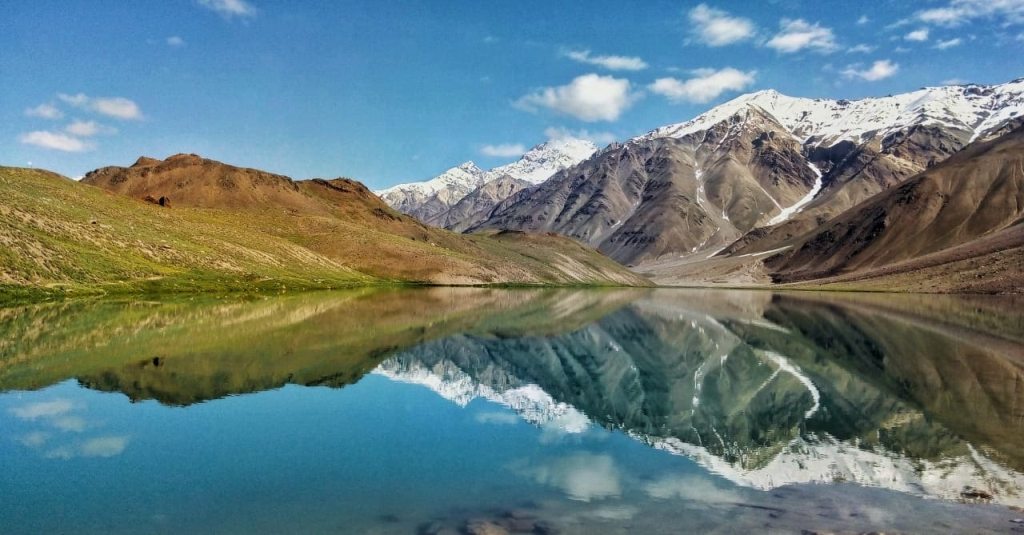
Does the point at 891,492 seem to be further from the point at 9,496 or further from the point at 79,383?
the point at 79,383

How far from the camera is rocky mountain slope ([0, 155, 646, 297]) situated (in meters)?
75.0

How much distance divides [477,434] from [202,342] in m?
25.2

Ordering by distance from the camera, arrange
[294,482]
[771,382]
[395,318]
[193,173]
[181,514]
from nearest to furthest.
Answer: [181,514] < [294,482] < [771,382] < [395,318] < [193,173]

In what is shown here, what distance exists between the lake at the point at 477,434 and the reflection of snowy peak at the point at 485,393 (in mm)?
197

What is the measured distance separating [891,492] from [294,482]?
1647 cm

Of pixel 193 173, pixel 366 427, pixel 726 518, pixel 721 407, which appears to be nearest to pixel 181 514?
pixel 366 427

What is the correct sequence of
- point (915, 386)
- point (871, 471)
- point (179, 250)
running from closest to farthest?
point (871, 471)
point (915, 386)
point (179, 250)

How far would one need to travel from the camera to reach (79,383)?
93.8 ft

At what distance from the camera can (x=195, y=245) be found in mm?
107812

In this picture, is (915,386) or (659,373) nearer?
(915,386)

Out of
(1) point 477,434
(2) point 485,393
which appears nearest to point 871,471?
(1) point 477,434

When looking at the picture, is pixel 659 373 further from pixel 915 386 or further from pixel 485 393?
pixel 485 393

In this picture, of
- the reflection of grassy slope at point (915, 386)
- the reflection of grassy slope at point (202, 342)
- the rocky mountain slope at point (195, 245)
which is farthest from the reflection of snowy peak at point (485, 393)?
the rocky mountain slope at point (195, 245)

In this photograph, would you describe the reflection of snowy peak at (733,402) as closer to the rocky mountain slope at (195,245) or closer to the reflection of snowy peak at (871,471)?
the reflection of snowy peak at (871,471)
